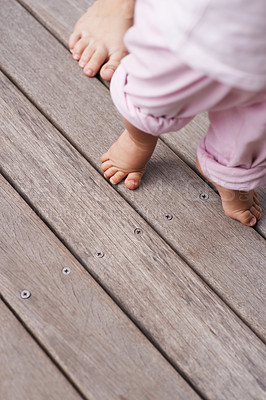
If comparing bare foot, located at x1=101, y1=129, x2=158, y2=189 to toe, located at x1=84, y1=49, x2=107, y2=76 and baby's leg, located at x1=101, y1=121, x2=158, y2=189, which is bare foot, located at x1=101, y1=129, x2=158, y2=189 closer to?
baby's leg, located at x1=101, y1=121, x2=158, y2=189

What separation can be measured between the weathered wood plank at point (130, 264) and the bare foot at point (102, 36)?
22 centimetres

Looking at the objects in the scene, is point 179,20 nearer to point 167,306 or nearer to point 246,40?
point 246,40

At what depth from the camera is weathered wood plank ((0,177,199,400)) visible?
37.4 inches

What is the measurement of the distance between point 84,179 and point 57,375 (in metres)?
0.43

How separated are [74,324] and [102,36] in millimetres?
761

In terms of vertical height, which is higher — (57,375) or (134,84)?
(134,84)

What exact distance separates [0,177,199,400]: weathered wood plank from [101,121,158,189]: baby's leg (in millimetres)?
198

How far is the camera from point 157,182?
1.23 meters

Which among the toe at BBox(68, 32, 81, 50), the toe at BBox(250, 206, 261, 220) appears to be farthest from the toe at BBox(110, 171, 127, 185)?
the toe at BBox(68, 32, 81, 50)

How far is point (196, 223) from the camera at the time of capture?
3.88 ft

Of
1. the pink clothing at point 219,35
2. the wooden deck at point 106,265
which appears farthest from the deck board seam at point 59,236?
the pink clothing at point 219,35

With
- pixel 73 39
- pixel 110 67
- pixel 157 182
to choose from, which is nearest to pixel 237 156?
pixel 157 182

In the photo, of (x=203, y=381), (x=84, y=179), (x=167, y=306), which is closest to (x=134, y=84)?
(x=84, y=179)

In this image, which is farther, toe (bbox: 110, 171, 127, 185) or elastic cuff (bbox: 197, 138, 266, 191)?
toe (bbox: 110, 171, 127, 185)
